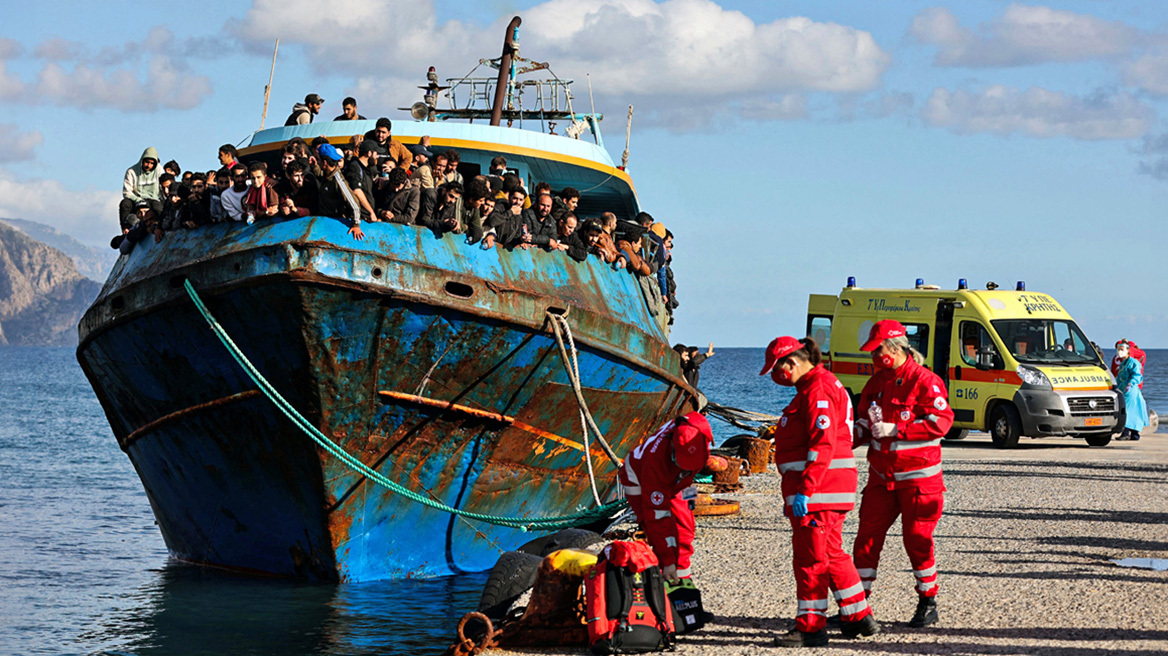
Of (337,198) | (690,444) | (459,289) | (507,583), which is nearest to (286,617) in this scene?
(507,583)

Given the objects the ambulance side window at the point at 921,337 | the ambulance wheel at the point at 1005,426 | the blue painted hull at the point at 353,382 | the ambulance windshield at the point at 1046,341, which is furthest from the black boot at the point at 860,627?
the ambulance side window at the point at 921,337

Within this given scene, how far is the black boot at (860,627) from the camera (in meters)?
6.14

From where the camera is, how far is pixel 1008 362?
17.9 meters

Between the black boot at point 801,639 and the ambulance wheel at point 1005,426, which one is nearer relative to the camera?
the black boot at point 801,639

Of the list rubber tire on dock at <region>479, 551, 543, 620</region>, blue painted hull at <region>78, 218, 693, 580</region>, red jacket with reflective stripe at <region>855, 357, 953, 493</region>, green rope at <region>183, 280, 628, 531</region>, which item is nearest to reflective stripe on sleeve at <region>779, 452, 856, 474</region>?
red jacket with reflective stripe at <region>855, 357, 953, 493</region>

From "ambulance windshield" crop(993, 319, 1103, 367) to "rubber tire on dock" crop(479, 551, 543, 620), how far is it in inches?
491

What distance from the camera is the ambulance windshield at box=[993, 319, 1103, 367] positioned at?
18.3 meters

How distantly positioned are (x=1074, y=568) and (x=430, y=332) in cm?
472

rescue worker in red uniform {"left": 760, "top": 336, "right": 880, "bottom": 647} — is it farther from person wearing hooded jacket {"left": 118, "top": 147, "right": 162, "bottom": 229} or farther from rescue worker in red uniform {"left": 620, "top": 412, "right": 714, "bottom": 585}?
person wearing hooded jacket {"left": 118, "top": 147, "right": 162, "bottom": 229}

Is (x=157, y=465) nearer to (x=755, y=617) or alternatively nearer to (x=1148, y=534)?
(x=755, y=617)

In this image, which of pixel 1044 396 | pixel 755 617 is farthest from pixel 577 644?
pixel 1044 396

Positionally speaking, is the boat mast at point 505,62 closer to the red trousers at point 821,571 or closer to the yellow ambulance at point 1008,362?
the yellow ambulance at point 1008,362

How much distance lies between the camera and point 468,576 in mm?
10578

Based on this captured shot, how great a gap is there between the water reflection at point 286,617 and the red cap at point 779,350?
321 cm
